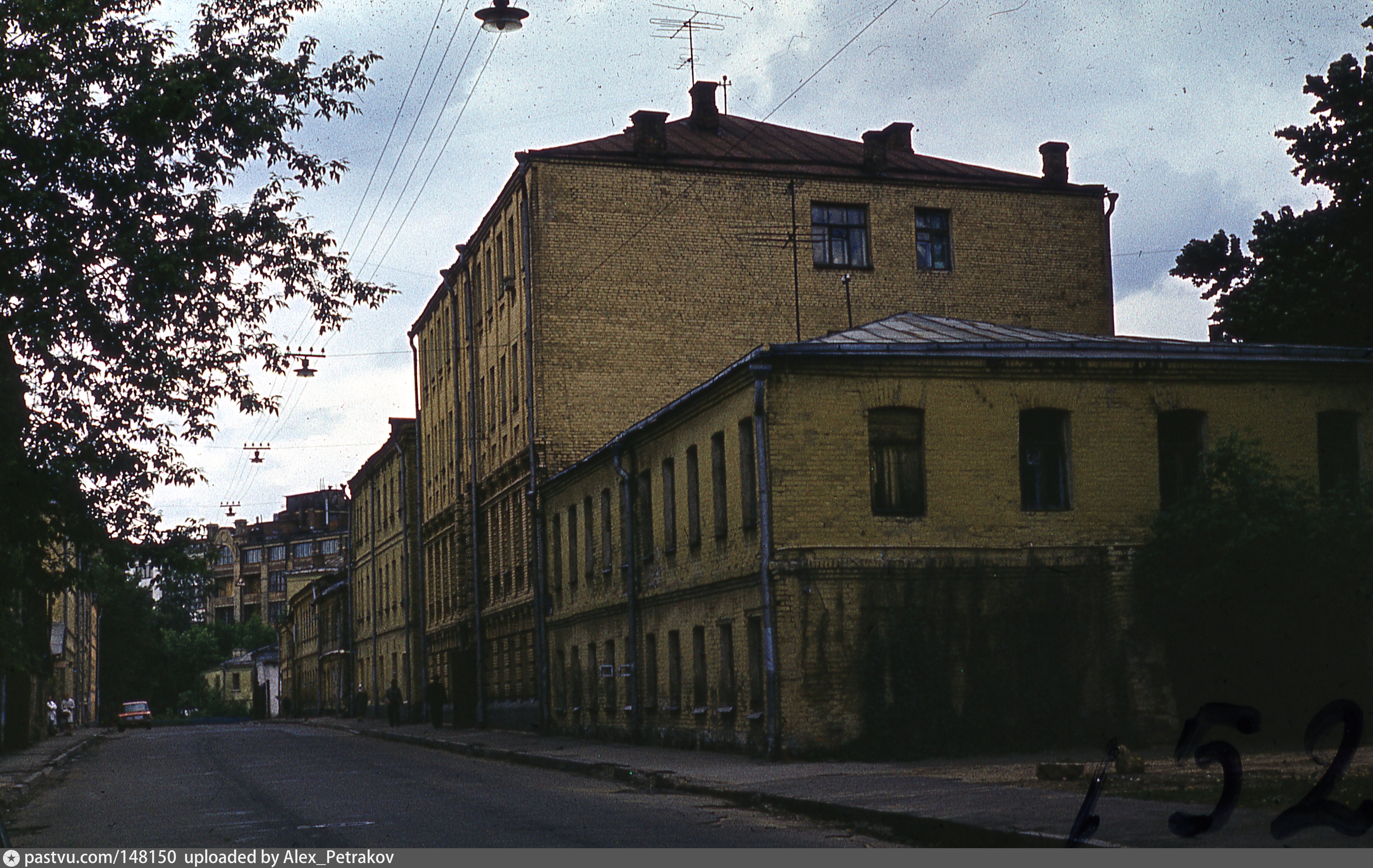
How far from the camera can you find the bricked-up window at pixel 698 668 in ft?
85.7

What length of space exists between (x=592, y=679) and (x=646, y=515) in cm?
539

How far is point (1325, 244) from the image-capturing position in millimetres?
31500

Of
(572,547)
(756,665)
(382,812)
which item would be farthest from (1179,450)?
(572,547)

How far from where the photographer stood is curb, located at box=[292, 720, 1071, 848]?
36.9ft

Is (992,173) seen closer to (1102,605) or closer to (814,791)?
(1102,605)

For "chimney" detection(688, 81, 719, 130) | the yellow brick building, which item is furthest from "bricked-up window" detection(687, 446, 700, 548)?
"chimney" detection(688, 81, 719, 130)

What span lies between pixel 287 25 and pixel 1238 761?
537 inches

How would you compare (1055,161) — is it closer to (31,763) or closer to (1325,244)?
(1325,244)

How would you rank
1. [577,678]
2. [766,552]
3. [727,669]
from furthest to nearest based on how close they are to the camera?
[577,678] → [727,669] → [766,552]

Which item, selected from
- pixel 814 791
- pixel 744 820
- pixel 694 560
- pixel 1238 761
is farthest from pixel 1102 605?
pixel 1238 761

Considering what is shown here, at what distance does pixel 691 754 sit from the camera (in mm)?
25062

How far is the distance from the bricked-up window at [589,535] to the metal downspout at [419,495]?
69.7 feet

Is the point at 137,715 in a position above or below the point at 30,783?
below

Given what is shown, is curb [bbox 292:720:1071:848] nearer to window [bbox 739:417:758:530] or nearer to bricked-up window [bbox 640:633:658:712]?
bricked-up window [bbox 640:633:658:712]
